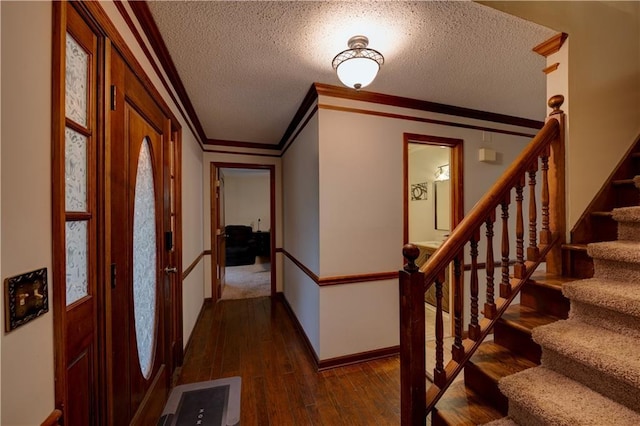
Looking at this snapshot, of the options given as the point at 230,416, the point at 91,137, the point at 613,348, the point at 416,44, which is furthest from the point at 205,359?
the point at 416,44

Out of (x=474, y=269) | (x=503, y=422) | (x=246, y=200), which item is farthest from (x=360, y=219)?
(x=246, y=200)

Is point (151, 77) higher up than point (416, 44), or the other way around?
point (416, 44)

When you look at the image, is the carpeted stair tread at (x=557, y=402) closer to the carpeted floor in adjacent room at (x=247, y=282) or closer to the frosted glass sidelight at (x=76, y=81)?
the frosted glass sidelight at (x=76, y=81)

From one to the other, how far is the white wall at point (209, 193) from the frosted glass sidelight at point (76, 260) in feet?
9.67

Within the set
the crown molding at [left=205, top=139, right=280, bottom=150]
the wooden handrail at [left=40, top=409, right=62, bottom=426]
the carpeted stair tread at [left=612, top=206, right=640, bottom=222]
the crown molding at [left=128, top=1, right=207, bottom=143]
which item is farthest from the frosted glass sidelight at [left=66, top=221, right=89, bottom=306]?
the crown molding at [left=205, top=139, right=280, bottom=150]

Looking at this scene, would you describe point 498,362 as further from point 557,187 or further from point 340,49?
point 340,49

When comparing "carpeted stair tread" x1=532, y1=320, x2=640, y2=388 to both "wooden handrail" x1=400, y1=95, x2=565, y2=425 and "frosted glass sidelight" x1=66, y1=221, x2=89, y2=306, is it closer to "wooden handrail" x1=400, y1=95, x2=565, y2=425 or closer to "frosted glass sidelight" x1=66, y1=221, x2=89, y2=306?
"wooden handrail" x1=400, y1=95, x2=565, y2=425

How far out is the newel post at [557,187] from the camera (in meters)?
1.58

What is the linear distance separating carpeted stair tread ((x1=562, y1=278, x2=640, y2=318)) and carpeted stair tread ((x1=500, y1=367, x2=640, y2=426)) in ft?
1.20

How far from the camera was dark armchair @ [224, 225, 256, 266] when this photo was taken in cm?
661

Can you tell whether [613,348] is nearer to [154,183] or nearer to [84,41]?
[84,41]

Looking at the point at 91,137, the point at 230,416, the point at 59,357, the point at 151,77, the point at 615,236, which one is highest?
the point at 151,77

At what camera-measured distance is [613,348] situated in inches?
41.4

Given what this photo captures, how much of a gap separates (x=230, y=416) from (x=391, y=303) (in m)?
1.56
